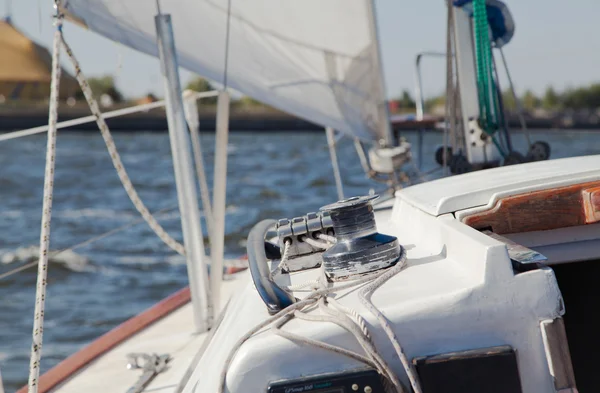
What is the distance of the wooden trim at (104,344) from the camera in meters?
2.56

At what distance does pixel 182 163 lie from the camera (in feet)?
8.50

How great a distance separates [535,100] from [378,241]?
187 ft

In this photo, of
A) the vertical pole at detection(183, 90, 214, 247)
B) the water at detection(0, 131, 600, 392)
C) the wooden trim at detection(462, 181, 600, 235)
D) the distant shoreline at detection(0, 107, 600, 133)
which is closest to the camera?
the wooden trim at detection(462, 181, 600, 235)

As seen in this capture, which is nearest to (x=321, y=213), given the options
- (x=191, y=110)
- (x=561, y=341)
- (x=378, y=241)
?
(x=378, y=241)

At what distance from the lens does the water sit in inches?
256

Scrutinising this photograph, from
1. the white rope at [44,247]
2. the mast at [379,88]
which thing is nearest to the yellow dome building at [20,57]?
the white rope at [44,247]

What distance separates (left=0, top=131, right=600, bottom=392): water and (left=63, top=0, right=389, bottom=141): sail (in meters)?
0.84

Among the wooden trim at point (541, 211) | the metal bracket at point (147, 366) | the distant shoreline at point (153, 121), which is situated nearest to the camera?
the wooden trim at point (541, 211)

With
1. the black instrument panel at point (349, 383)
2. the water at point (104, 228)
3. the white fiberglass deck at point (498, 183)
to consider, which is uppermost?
the white fiberglass deck at point (498, 183)

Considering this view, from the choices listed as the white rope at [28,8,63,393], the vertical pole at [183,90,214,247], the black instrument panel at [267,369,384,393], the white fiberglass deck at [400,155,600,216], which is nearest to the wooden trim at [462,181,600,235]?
the white fiberglass deck at [400,155,600,216]

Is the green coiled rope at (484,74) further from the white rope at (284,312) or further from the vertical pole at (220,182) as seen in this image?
the white rope at (284,312)

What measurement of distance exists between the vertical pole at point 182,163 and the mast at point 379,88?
1.34 metres

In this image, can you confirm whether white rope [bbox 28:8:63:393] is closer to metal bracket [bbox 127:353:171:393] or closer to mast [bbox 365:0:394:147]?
metal bracket [bbox 127:353:171:393]

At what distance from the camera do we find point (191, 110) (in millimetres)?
3041
